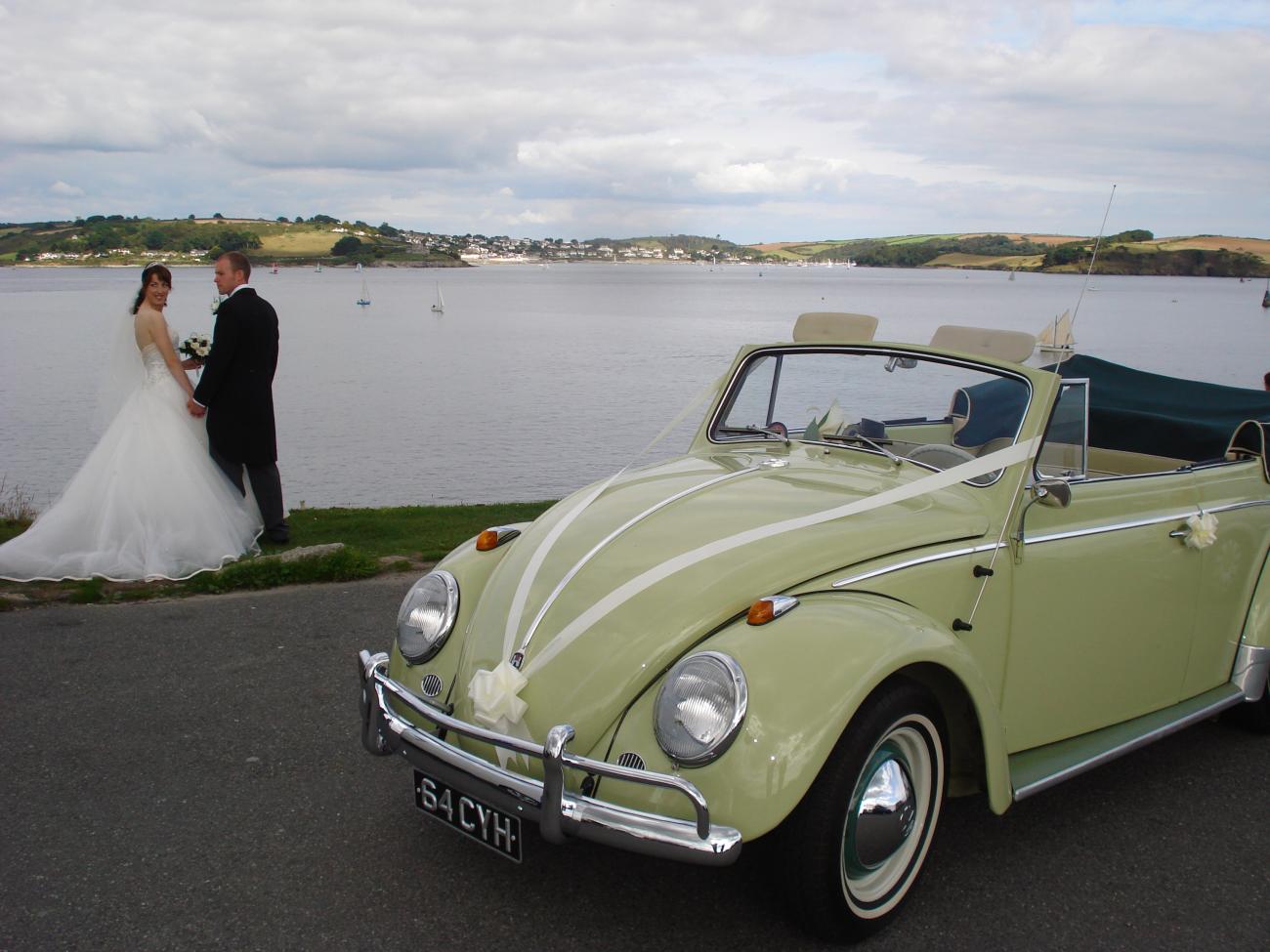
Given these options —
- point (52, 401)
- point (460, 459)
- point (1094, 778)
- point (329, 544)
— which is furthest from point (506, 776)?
point (52, 401)

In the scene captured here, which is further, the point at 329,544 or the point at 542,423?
the point at 542,423

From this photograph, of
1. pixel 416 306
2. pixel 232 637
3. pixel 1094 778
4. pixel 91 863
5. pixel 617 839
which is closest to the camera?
pixel 617 839

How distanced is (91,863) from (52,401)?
21.8 metres

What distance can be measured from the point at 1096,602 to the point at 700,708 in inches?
73.6

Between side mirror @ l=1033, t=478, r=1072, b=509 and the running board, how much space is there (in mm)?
898

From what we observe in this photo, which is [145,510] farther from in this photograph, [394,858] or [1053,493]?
[1053,493]

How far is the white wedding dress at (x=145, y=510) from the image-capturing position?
6.82 metres

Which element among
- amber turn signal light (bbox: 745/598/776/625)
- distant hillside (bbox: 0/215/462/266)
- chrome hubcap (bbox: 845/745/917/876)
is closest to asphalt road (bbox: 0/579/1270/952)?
chrome hubcap (bbox: 845/745/917/876)

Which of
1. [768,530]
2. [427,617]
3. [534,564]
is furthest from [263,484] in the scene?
[768,530]

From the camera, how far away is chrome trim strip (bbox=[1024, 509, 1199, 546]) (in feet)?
12.0

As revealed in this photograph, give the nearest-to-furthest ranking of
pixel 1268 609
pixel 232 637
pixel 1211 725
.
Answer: pixel 1268 609 < pixel 1211 725 < pixel 232 637

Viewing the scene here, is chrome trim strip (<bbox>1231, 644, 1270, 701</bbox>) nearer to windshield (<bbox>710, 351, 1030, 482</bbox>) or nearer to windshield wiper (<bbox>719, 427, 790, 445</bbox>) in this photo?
windshield (<bbox>710, 351, 1030, 482</bbox>)

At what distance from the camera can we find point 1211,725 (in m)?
4.93

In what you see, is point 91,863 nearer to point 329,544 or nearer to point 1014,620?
point 1014,620
